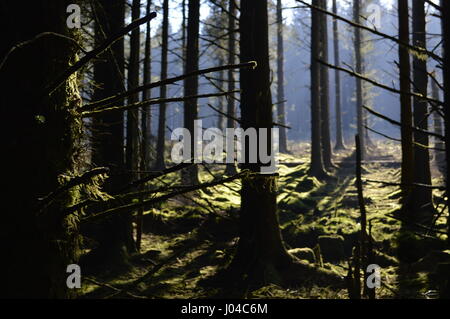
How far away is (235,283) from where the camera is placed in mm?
7137

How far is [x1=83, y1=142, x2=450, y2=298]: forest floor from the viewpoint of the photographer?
275 inches

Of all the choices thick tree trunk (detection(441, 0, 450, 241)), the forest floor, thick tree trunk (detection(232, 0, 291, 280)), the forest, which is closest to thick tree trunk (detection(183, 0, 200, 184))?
the forest

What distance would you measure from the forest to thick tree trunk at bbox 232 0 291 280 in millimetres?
26

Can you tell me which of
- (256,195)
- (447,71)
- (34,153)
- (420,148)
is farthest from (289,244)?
(34,153)

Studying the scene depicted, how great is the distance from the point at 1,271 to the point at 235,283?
6154 millimetres

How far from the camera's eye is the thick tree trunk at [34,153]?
4.40 ft

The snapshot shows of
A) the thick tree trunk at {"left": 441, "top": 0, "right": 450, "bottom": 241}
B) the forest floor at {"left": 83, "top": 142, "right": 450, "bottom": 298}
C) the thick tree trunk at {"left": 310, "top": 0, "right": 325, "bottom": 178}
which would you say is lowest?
the forest floor at {"left": 83, "top": 142, "right": 450, "bottom": 298}

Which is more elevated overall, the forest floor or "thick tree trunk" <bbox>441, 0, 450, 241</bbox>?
"thick tree trunk" <bbox>441, 0, 450, 241</bbox>

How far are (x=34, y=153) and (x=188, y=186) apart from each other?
1.81ft

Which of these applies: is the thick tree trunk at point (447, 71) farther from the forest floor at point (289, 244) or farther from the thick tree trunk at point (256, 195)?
the thick tree trunk at point (256, 195)

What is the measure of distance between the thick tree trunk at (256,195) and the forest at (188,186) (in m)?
0.03

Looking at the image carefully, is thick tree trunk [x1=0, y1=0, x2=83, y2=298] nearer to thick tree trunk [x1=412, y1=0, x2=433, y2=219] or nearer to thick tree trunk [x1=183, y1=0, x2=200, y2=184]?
thick tree trunk [x1=412, y1=0, x2=433, y2=219]

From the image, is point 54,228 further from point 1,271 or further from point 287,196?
point 287,196
